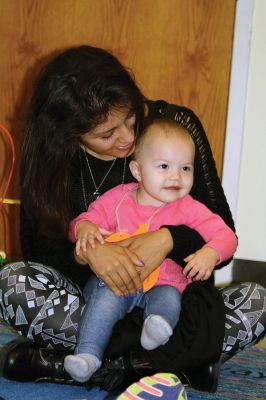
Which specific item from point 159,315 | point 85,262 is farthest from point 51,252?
point 159,315

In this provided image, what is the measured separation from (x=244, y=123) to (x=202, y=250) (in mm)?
925

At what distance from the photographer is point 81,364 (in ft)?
2.99

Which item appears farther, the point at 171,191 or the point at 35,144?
the point at 35,144

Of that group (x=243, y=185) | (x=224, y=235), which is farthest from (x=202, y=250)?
(x=243, y=185)

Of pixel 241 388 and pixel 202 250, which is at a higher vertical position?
pixel 202 250

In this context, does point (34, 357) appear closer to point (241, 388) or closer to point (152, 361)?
point (152, 361)

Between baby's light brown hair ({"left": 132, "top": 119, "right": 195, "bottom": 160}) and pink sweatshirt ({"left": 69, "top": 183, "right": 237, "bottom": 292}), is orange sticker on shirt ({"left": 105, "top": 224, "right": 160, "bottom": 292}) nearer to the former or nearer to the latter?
pink sweatshirt ({"left": 69, "top": 183, "right": 237, "bottom": 292})

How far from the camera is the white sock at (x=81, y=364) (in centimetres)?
91

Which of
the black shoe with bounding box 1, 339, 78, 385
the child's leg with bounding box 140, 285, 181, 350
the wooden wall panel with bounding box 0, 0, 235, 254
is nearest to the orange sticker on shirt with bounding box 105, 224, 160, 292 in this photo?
the child's leg with bounding box 140, 285, 181, 350

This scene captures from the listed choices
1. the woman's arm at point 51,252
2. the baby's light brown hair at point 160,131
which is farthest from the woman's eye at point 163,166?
the woman's arm at point 51,252

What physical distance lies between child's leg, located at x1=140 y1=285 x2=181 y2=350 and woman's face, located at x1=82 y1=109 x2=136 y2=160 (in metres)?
0.31

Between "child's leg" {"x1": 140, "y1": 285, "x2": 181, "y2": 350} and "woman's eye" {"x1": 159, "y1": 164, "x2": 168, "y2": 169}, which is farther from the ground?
"woman's eye" {"x1": 159, "y1": 164, "x2": 168, "y2": 169}

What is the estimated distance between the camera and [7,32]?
2.02 m

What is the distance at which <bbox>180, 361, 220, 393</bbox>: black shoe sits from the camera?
1.05m
